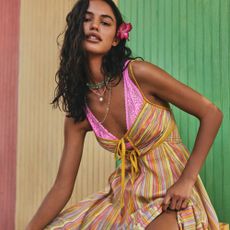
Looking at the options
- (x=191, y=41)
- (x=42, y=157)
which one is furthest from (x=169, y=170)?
(x=42, y=157)

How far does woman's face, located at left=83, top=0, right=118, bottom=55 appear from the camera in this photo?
139 centimetres

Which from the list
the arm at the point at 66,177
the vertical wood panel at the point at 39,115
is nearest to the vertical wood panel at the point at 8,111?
the vertical wood panel at the point at 39,115

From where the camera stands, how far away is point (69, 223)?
137cm

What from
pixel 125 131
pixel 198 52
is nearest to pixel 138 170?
pixel 125 131

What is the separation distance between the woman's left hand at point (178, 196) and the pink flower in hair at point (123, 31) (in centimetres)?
48

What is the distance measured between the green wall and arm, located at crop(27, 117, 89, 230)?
0.58m

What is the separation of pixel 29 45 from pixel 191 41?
0.93 meters

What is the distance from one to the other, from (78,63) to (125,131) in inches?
9.6

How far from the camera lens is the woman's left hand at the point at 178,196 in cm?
121

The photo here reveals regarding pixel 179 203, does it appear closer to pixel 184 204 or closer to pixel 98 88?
pixel 184 204

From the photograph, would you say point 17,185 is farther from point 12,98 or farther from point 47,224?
point 47,224

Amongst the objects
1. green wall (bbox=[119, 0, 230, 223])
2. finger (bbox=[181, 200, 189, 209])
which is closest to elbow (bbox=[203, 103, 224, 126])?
finger (bbox=[181, 200, 189, 209])

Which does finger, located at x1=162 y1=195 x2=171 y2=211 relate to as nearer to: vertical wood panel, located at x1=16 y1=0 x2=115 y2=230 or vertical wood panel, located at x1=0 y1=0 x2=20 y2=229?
vertical wood panel, located at x1=16 y1=0 x2=115 y2=230

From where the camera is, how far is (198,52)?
194 centimetres
